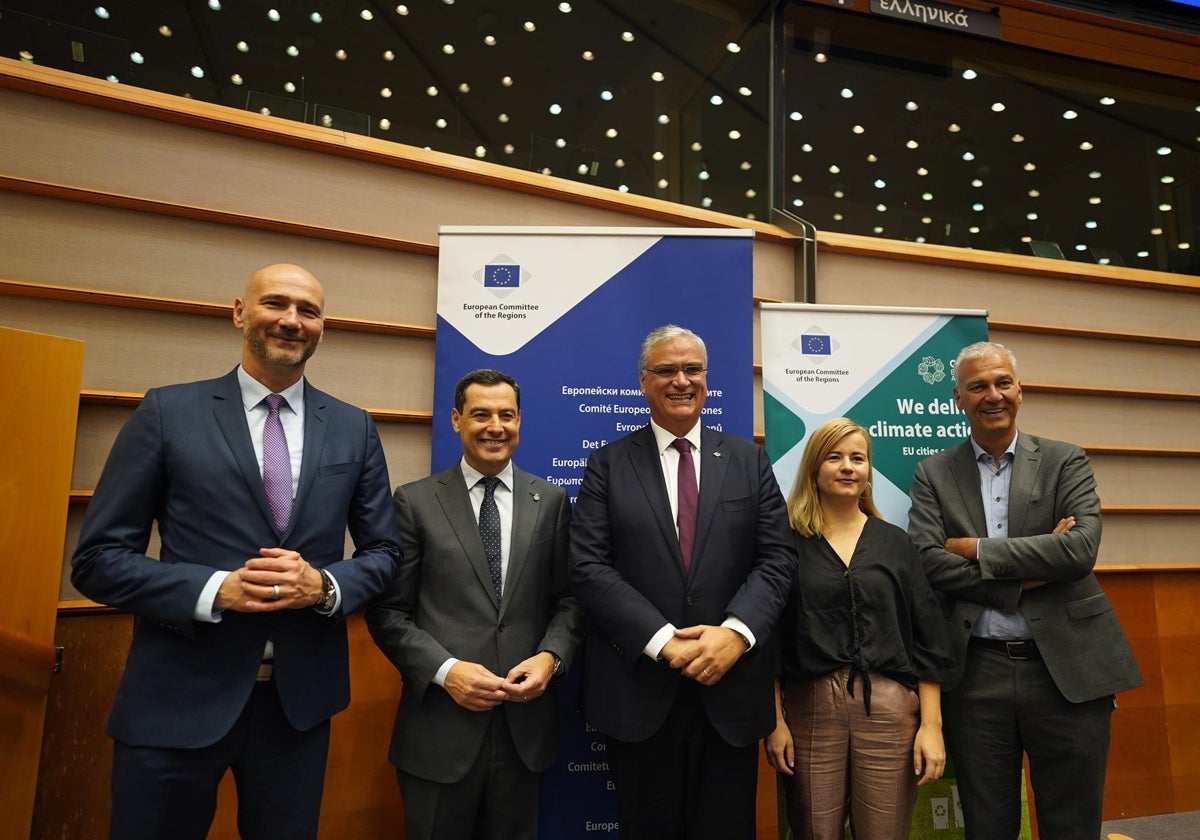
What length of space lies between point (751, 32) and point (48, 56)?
3373mm

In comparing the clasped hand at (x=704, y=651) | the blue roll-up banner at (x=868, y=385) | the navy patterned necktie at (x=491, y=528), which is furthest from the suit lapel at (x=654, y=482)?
the blue roll-up banner at (x=868, y=385)

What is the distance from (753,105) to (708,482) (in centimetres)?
270

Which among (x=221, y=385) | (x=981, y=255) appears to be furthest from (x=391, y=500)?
(x=981, y=255)

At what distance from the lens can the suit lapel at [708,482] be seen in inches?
78.4

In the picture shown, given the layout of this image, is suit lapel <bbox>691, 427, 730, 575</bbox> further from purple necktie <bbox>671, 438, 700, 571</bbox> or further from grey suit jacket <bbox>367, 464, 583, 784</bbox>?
grey suit jacket <bbox>367, 464, 583, 784</bbox>

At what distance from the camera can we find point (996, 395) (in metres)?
2.37

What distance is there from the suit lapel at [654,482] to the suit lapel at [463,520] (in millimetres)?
506

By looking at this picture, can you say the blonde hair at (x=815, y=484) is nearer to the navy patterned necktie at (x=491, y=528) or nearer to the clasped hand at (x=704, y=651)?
the clasped hand at (x=704, y=651)

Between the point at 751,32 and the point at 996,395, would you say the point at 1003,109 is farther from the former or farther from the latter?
the point at 996,395

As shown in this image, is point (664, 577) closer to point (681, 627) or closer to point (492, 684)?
point (681, 627)

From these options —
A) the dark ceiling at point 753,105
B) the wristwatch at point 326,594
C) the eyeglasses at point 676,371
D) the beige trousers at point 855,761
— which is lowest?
the beige trousers at point 855,761

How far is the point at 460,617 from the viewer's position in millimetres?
1930

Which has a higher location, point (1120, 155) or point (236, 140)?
point (1120, 155)

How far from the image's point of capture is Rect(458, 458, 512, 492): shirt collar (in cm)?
210
